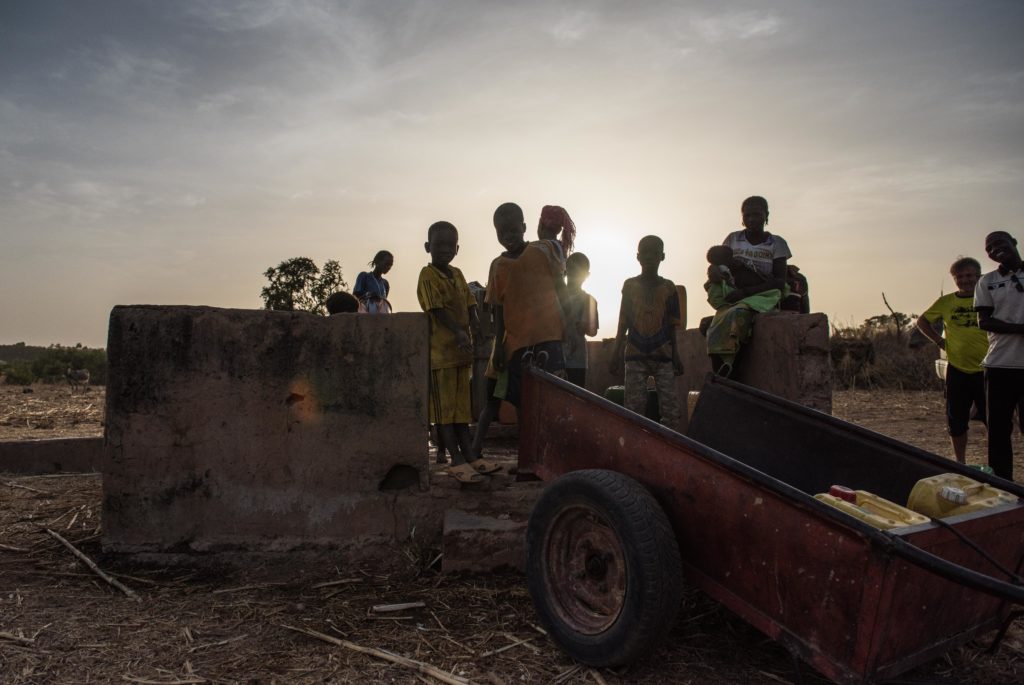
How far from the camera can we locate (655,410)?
5914 millimetres

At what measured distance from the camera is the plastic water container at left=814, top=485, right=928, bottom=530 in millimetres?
2303

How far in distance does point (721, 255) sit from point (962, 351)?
213cm

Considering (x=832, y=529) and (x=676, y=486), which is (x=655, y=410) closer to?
(x=676, y=486)

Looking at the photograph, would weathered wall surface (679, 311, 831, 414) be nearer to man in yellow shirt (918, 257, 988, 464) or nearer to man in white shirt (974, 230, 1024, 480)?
man in white shirt (974, 230, 1024, 480)

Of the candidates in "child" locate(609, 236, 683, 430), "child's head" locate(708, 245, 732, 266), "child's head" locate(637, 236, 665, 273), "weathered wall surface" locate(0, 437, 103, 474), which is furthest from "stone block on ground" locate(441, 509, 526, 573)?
"weathered wall surface" locate(0, 437, 103, 474)

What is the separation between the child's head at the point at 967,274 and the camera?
19.3 feet

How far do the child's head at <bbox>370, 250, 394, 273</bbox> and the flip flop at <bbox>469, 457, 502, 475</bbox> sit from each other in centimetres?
389

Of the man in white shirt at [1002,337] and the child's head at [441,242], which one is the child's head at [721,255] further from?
the child's head at [441,242]

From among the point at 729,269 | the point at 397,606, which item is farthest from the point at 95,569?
the point at 729,269

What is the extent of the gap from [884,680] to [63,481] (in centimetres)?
567

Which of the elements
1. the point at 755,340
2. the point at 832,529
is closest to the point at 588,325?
the point at 755,340

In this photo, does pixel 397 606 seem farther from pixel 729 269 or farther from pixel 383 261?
pixel 383 261

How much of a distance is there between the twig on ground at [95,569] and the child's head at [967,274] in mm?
6181

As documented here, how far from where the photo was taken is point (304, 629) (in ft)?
10.1
